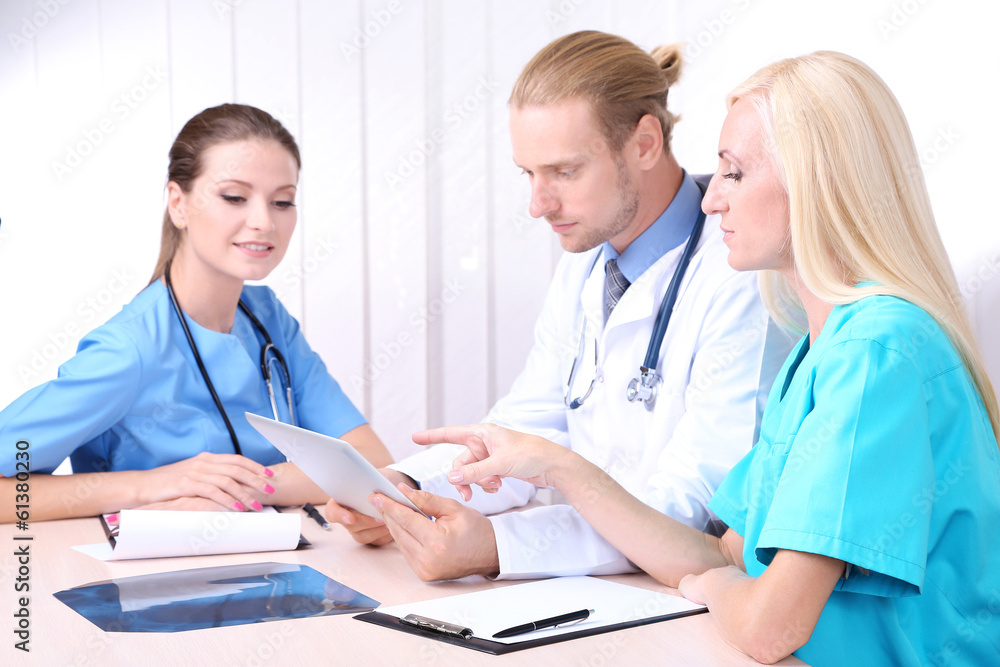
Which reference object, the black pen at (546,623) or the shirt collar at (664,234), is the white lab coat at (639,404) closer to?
the shirt collar at (664,234)

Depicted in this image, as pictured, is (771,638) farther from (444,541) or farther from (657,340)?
(657,340)

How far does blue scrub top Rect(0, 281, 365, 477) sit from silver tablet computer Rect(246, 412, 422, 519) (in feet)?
1.60

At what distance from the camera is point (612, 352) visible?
161cm

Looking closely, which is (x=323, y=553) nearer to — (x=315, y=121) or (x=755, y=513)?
(x=755, y=513)

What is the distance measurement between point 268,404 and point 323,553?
558mm

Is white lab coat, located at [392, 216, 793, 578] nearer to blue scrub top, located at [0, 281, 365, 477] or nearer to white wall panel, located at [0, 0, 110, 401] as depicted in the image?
blue scrub top, located at [0, 281, 365, 477]

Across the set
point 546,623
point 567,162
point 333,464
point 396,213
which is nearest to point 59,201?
point 396,213

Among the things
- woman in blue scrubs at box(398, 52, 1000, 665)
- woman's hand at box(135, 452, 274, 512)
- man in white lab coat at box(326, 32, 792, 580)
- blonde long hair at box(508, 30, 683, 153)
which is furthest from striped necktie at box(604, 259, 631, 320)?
woman's hand at box(135, 452, 274, 512)

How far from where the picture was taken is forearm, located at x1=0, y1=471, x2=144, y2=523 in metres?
1.43

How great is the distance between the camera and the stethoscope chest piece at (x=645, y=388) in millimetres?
1483

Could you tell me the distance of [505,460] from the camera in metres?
1.13

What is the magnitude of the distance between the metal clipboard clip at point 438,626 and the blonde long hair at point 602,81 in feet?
3.45

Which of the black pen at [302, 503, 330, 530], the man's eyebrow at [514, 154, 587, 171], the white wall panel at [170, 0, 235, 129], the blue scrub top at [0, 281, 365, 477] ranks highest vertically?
the white wall panel at [170, 0, 235, 129]

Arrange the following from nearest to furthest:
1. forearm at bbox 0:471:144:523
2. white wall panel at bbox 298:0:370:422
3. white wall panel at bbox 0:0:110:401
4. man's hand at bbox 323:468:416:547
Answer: man's hand at bbox 323:468:416:547, forearm at bbox 0:471:144:523, white wall panel at bbox 0:0:110:401, white wall panel at bbox 298:0:370:422
